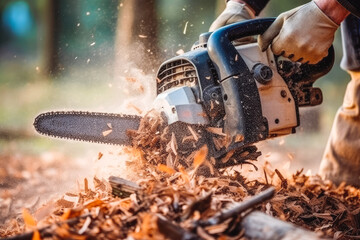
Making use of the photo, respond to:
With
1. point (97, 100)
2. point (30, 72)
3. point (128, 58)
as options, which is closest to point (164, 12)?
point (97, 100)

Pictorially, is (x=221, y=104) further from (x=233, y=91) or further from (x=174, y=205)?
(x=174, y=205)

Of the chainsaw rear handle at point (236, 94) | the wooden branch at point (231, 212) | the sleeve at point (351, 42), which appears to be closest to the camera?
the wooden branch at point (231, 212)

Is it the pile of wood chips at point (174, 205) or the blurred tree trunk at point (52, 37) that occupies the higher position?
the blurred tree trunk at point (52, 37)

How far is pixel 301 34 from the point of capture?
8.20 feet

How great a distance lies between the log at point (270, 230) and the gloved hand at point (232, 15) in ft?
6.51

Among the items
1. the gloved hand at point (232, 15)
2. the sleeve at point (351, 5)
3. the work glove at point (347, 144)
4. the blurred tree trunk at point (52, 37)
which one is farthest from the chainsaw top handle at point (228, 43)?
the blurred tree trunk at point (52, 37)

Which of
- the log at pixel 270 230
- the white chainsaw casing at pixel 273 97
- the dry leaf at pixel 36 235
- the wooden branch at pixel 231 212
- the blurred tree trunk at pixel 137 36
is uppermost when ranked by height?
the blurred tree trunk at pixel 137 36

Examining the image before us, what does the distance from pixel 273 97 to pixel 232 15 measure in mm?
984

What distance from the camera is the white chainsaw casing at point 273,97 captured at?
2493 mm

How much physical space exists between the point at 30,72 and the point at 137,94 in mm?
8487

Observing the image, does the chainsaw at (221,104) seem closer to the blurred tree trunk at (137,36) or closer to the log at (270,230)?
the log at (270,230)

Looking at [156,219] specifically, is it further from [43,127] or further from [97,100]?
[97,100]

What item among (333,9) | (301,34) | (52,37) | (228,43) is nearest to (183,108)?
(228,43)

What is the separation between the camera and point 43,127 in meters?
2.46
